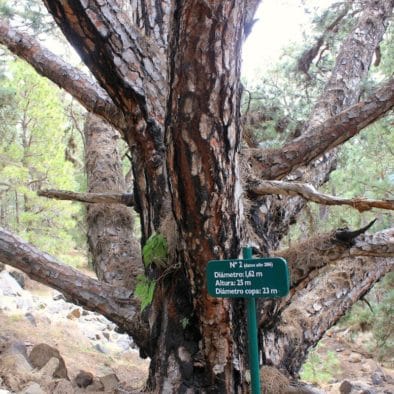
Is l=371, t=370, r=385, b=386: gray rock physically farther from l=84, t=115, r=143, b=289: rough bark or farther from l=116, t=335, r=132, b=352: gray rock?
l=84, t=115, r=143, b=289: rough bark

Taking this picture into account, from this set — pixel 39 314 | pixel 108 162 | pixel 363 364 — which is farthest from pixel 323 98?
pixel 363 364

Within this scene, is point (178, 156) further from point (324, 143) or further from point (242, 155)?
point (324, 143)

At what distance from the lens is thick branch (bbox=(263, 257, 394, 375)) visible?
3189 mm

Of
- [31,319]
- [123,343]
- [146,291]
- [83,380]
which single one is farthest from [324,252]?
[123,343]

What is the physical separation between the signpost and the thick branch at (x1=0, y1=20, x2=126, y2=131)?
4.99ft

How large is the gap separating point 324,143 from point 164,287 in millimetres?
1444

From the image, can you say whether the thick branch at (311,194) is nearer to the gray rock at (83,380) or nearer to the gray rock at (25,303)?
the gray rock at (83,380)

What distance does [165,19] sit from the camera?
342 cm

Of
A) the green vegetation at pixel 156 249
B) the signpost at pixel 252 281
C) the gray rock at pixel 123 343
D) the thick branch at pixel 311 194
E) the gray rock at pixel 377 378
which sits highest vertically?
the thick branch at pixel 311 194

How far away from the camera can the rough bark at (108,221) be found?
3.73 m

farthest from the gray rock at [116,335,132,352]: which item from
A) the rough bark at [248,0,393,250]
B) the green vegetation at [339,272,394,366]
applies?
the rough bark at [248,0,393,250]

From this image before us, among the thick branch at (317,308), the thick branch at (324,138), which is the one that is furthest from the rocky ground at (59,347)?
the thick branch at (324,138)

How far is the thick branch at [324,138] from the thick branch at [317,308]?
0.77 m

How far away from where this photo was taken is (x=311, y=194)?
2.63 metres
